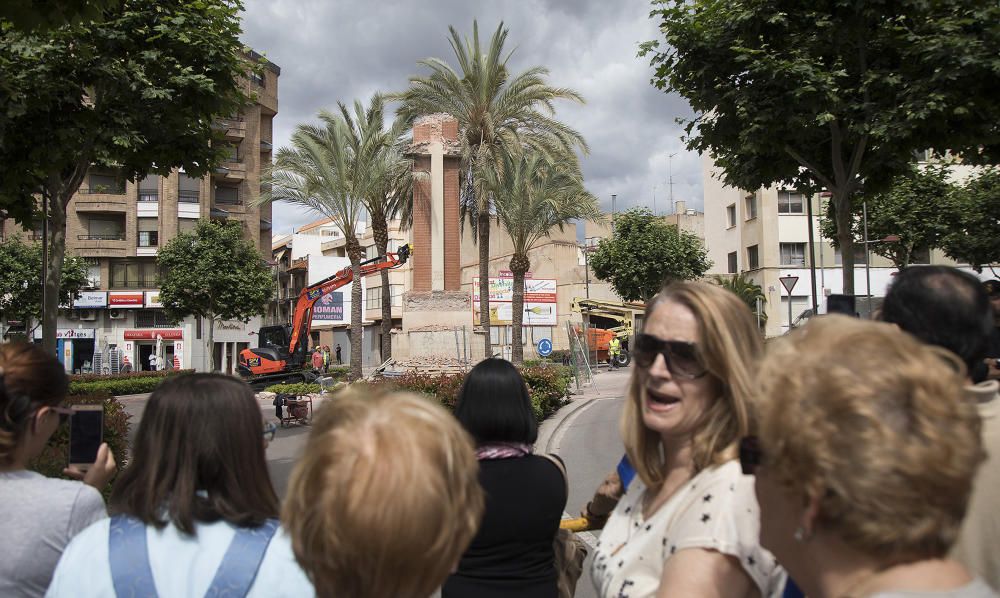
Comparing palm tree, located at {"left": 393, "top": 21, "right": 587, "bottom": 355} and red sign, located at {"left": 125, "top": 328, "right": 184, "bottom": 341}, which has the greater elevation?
palm tree, located at {"left": 393, "top": 21, "right": 587, "bottom": 355}

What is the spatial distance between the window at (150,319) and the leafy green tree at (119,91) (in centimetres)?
4080

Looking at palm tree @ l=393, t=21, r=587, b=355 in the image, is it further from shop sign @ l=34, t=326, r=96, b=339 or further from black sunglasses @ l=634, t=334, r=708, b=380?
shop sign @ l=34, t=326, r=96, b=339

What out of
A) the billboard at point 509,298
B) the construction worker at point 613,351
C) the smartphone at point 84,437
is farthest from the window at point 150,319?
the smartphone at point 84,437

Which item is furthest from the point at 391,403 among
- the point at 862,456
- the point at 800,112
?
the point at 800,112

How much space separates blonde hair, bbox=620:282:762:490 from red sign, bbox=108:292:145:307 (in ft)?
165

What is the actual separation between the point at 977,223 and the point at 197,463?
31.8 metres

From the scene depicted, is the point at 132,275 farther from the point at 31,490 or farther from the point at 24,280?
the point at 31,490

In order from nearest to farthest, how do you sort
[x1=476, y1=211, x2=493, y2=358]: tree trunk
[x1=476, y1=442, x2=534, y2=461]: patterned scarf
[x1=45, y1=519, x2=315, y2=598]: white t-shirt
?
[x1=45, y1=519, x2=315, y2=598]: white t-shirt, [x1=476, y1=442, x2=534, y2=461]: patterned scarf, [x1=476, y1=211, x2=493, y2=358]: tree trunk

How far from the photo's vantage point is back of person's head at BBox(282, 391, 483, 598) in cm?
133

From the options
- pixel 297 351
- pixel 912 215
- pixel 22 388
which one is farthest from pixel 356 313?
pixel 22 388

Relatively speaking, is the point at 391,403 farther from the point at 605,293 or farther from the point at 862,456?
the point at 605,293

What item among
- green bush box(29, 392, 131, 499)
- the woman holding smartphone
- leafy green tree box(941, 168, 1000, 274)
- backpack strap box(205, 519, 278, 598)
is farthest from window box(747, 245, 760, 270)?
backpack strap box(205, 519, 278, 598)

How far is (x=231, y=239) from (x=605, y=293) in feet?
89.3

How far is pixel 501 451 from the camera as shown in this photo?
8.72 ft
